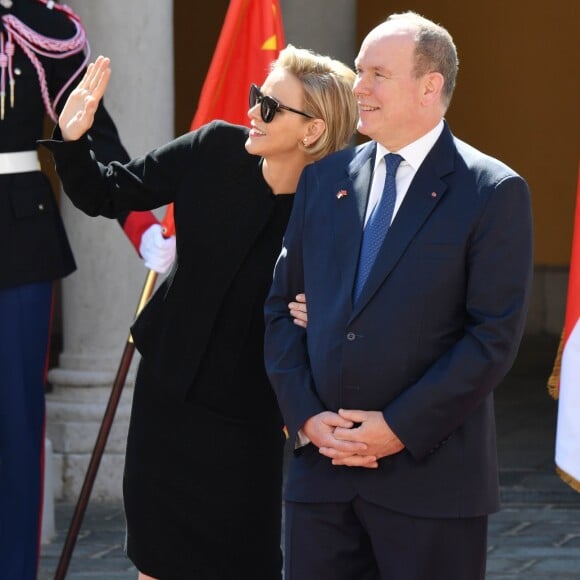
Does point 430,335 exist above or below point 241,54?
below

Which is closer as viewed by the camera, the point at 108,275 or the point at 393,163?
the point at 393,163

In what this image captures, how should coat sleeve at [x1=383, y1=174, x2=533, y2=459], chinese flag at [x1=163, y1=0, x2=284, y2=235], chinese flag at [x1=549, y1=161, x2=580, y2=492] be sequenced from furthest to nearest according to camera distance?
chinese flag at [x1=163, y1=0, x2=284, y2=235] → chinese flag at [x1=549, y1=161, x2=580, y2=492] → coat sleeve at [x1=383, y1=174, x2=533, y2=459]

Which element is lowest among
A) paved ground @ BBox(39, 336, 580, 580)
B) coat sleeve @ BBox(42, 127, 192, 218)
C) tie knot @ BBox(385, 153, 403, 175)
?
paved ground @ BBox(39, 336, 580, 580)

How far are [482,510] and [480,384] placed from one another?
0.85ft

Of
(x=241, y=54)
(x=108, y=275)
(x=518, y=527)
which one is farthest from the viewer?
(x=108, y=275)

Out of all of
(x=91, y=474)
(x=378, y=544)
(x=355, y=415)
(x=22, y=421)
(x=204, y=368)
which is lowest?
(x=91, y=474)

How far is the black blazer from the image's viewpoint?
3832 millimetres

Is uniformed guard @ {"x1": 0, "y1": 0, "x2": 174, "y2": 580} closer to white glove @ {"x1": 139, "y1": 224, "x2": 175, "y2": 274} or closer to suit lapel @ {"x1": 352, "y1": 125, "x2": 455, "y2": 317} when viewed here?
white glove @ {"x1": 139, "y1": 224, "x2": 175, "y2": 274}

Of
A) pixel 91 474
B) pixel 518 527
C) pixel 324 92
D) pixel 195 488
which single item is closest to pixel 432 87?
pixel 324 92

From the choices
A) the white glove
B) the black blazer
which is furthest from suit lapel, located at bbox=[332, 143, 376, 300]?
the white glove

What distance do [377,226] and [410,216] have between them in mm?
83

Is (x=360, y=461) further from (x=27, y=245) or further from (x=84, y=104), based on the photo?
(x=27, y=245)

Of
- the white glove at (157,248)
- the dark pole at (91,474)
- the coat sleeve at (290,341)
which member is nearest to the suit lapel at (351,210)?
the coat sleeve at (290,341)

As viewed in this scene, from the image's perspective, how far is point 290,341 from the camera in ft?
11.1
